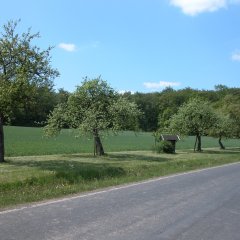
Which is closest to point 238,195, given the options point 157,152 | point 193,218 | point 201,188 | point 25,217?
point 201,188

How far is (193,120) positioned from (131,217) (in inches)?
1448

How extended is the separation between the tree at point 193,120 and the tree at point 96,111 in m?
14.1

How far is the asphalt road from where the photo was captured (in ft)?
26.3

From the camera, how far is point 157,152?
3762 cm

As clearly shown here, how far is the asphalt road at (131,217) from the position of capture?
8010mm

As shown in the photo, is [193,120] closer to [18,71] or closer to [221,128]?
[221,128]

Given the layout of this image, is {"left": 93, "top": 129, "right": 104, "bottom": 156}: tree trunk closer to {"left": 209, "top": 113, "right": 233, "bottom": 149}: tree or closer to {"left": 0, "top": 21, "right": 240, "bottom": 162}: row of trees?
{"left": 0, "top": 21, "right": 240, "bottom": 162}: row of trees

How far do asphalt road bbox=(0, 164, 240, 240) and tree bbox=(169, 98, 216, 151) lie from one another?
31497 millimetres

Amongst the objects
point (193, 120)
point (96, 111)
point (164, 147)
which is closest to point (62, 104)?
point (96, 111)

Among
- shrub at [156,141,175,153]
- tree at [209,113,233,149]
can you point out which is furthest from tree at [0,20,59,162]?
tree at [209,113,233,149]

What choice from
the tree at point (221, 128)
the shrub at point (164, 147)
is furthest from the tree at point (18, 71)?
the tree at point (221, 128)

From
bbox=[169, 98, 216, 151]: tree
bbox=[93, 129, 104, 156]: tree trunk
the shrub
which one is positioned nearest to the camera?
bbox=[93, 129, 104, 156]: tree trunk

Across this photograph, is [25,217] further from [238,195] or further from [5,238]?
[238,195]

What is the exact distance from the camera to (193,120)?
4572 cm
